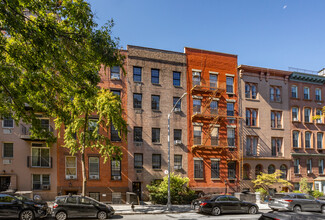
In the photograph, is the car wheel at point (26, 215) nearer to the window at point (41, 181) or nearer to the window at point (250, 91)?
the window at point (41, 181)

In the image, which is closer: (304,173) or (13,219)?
(13,219)

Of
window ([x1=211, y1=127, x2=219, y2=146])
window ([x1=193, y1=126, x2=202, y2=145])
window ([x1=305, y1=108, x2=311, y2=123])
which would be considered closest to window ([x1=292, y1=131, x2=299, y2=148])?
window ([x1=305, y1=108, x2=311, y2=123])

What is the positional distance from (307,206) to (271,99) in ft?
52.4

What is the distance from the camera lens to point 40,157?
83.6ft

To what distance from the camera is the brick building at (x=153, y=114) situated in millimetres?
28188

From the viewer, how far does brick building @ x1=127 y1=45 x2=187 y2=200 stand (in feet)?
92.5

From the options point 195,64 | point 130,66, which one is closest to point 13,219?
point 130,66

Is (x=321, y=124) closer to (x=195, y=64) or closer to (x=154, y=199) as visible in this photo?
(x=195, y=64)

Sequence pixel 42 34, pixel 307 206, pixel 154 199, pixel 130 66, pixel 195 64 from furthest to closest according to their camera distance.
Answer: pixel 195 64 < pixel 130 66 < pixel 154 199 < pixel 307 206 < pixel 42 34

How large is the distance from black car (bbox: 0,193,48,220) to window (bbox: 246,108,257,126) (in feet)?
81.6

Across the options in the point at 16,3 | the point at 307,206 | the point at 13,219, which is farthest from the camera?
the point at 307,206

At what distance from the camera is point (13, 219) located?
629 inches

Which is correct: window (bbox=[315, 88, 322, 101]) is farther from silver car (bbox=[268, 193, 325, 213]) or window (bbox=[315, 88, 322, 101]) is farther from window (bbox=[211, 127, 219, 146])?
silver car (bbox=[268, 193, 325, 213])

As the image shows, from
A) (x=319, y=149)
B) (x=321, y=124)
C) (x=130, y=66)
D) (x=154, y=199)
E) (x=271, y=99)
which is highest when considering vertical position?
(x=130, y=66)
